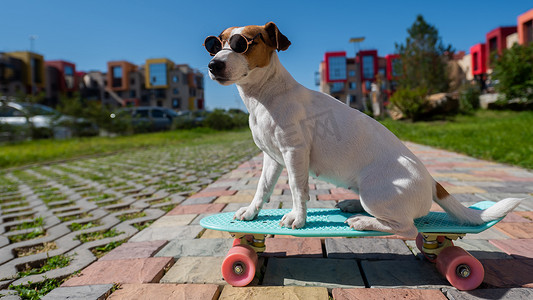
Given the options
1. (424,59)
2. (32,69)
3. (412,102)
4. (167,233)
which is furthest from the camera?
(32,69)

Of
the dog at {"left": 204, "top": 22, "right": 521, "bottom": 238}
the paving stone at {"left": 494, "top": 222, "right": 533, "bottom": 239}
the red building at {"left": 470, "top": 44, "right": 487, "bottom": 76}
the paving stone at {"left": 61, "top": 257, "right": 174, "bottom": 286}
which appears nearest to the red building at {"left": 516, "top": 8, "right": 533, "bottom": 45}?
the red building at {"left": 470, "top": 44, "right": 487, "bottom": 76}

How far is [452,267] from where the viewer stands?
1523mm

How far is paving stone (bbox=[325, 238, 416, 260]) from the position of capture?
1.93 m

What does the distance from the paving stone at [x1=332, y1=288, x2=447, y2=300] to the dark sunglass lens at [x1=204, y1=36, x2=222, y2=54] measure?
126cm

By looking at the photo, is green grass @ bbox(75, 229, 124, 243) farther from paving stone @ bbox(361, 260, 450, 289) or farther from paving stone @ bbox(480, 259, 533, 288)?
paving stone @ bbox(480, 259, 533, 288)

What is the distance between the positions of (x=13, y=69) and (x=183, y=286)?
3624 cm

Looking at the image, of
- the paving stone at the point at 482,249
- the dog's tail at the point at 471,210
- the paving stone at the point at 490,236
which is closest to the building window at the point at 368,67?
the paving stone at the point at 490,236

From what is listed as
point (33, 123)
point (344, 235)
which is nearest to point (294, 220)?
point (344, 235)

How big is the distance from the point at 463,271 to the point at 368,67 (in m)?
39.0

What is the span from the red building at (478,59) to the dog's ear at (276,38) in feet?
116

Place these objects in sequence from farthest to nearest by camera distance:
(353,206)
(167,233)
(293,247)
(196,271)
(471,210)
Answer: (167,233)
(293,247)
(353,206)
(196,271)
(471,210)

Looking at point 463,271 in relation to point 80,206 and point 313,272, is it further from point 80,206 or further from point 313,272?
point 80,206

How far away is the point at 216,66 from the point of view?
146 cm

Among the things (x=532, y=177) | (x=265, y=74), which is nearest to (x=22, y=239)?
(x=265, y=74)
